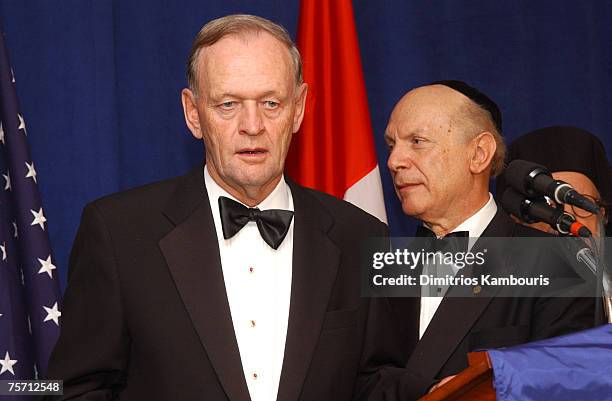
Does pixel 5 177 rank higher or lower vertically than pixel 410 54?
lower

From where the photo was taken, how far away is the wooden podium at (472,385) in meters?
1.74

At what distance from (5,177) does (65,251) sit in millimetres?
483

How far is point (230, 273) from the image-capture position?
2.39 metres

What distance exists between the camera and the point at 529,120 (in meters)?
4.21

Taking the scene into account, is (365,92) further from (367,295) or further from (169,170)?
(367,295)

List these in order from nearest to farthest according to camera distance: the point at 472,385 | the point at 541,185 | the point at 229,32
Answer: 1. the point at 472,385
2. the point at 541,185
3. the point at 229,32

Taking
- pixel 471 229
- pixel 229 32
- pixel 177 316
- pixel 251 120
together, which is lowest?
pixel 177 316

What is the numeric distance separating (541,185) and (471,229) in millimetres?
977

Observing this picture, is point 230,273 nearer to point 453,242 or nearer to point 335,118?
point 453,242

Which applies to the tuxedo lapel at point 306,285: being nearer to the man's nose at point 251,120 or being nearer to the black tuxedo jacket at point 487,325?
the man's nose at point 251,120

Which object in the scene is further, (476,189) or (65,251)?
(65,251)

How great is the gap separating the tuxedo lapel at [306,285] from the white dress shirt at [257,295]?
0.13 ft

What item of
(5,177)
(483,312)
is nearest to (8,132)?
(5,177)

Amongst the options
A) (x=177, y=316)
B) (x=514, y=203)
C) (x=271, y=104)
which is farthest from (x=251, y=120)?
(x=514, y=203)
